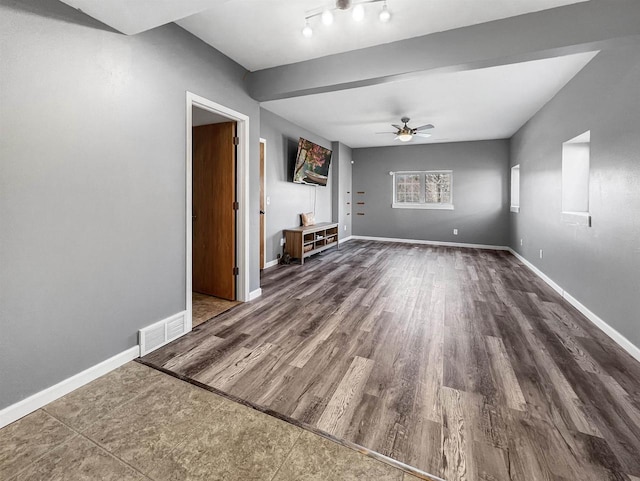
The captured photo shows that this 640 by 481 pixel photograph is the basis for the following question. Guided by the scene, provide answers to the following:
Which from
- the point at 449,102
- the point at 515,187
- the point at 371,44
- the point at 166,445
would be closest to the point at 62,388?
the point at 166,445

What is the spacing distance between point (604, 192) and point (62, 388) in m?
4.51

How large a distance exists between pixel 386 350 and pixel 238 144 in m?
2.61

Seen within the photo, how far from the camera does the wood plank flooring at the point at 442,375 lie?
139 cm

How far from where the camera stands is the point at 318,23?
2.40 m

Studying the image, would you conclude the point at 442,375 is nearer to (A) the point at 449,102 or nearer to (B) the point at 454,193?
(A) the point at 449,102

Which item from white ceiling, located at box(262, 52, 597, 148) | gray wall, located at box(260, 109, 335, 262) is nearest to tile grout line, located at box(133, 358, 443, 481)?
white ceiling, located at box(262, 52, 597, 148)

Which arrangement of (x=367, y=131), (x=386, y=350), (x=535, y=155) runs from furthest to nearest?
(x=367, y=131), (x=535, y=155), (x=386, y=350)

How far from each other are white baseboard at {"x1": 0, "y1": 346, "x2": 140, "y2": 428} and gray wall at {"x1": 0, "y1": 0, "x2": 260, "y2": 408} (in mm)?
46

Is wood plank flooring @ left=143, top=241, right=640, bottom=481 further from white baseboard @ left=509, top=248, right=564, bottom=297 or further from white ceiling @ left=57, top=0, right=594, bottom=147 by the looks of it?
white ceiling @ left=57, top=0, right=594, bottom=147

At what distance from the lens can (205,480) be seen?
123cm

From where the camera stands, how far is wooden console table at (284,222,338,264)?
5.45 metres

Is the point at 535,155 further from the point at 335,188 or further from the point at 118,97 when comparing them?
the point at 118,97

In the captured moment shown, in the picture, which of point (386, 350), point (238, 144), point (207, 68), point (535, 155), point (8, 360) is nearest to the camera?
point (8, 360)

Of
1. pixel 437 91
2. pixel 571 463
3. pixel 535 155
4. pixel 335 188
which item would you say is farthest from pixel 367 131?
pixel 571 463
